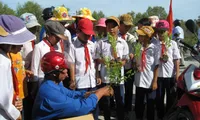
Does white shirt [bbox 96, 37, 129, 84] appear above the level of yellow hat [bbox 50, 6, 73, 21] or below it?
below

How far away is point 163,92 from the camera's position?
6.02 m

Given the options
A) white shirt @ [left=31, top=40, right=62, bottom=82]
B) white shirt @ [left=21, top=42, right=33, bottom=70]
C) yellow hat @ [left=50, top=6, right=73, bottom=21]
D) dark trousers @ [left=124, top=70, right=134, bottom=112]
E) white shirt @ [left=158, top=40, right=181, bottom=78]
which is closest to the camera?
white shirt @ [left=31, top=40, right=62, bottom=82]

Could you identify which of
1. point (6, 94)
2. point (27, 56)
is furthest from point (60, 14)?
point (6, 94)

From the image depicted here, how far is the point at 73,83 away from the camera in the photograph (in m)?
4.90

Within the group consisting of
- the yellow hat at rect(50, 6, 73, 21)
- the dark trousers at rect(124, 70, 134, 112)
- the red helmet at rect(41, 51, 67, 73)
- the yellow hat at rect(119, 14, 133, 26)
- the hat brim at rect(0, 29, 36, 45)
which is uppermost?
the yellow hat at rect(50, 6, 73, 21)

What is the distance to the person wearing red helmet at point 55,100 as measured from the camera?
2998mm

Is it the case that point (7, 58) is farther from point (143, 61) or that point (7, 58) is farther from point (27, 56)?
point (143, 61)

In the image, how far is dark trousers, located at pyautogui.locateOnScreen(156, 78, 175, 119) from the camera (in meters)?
5.88

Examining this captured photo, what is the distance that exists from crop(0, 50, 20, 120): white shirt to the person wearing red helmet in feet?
1.02

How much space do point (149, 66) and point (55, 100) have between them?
9.44 ft

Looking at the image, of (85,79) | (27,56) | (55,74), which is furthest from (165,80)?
(55,74)

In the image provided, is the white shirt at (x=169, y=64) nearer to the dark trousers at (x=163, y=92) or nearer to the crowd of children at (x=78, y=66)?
the crowd of children at (x=78, y=66)

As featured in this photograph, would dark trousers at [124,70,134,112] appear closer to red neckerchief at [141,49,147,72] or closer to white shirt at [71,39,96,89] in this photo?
red neckerchief at [141,49,147,72]

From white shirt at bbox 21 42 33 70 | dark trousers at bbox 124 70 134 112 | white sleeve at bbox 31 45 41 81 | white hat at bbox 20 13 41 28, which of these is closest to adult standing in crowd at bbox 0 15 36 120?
white sleeve at bbox 31 45 41 81
